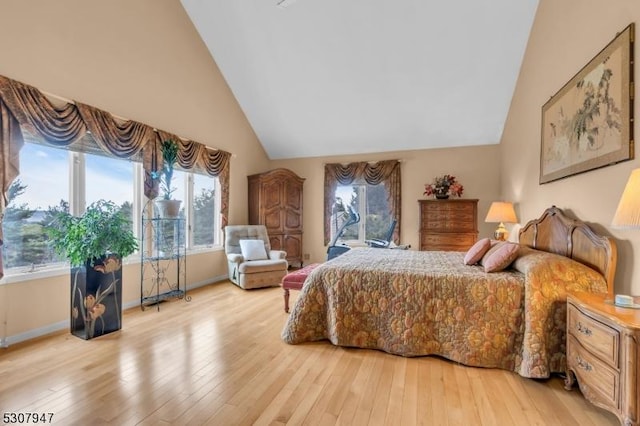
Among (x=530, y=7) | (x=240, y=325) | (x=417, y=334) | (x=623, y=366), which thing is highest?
(x=530, y=7)

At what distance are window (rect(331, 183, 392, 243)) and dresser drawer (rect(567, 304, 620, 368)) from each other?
3.98 m

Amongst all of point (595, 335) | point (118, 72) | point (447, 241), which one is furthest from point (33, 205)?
point (447, 241)

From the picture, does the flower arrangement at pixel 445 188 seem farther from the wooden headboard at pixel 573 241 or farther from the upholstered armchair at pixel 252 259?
the upholstered armchair at pixel 252 259

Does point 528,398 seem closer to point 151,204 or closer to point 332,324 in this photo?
point 332,324

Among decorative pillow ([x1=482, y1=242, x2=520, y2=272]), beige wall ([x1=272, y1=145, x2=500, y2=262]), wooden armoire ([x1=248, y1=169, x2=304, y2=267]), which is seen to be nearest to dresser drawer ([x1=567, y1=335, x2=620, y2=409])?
decorative pillow ([x1=482, y1=242, x2=520, y2=272])

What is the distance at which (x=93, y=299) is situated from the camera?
2.75m

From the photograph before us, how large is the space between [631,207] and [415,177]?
13.8 ft

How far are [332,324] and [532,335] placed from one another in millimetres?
1464

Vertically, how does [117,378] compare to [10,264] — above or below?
below

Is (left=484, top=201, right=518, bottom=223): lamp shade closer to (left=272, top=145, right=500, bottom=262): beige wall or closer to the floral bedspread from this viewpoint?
(left=272, top=145, right=500, bottom=262): beige wall

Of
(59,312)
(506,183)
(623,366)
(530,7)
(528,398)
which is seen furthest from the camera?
(506,183)

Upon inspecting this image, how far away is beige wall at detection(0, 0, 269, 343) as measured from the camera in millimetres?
2629

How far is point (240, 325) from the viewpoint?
305 cm

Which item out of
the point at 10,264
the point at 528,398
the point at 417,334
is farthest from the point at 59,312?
the point at 528,398
